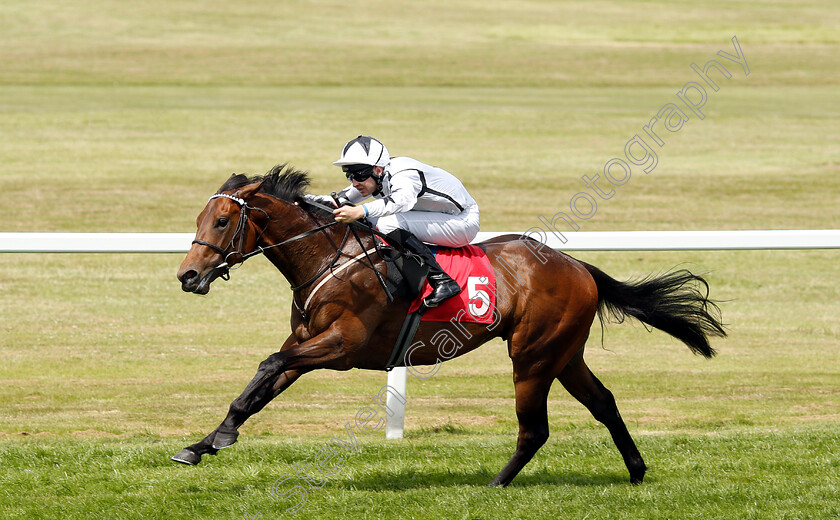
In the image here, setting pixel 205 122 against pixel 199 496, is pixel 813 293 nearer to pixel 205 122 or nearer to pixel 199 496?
pixel 199 496

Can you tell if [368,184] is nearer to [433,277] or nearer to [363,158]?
[363,158]

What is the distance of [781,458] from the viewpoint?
5.99 meters

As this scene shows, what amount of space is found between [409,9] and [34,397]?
124 ft

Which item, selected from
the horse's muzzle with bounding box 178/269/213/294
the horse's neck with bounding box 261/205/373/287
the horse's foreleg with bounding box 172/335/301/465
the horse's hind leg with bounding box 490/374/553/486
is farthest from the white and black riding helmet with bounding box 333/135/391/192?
the horse's hind leg with bounding box 490/374/553/486

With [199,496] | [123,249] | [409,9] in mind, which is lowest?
[409,9]

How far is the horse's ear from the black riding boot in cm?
79

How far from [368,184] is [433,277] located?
59 centimetres

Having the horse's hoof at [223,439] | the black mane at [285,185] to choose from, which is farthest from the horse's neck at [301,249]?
the horse's hoof at [223,439]

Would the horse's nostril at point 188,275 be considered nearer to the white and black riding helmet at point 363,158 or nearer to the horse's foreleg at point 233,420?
the horse's foreleg at point 233,420

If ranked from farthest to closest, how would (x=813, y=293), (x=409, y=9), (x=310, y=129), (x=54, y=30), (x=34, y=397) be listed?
1. (x=409, y=9)
2. (x=54, y=30)
3. (x=310, y=129)
4. (x=813, y=293)
5. (x=34, y=397)

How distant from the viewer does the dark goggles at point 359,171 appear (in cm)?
544

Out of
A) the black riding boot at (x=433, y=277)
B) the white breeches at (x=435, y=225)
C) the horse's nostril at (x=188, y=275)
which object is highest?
the white breeches at (x=435, y=225)

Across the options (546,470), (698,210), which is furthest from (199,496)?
(698,210)

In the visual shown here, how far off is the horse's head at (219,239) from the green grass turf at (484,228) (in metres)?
1.12
